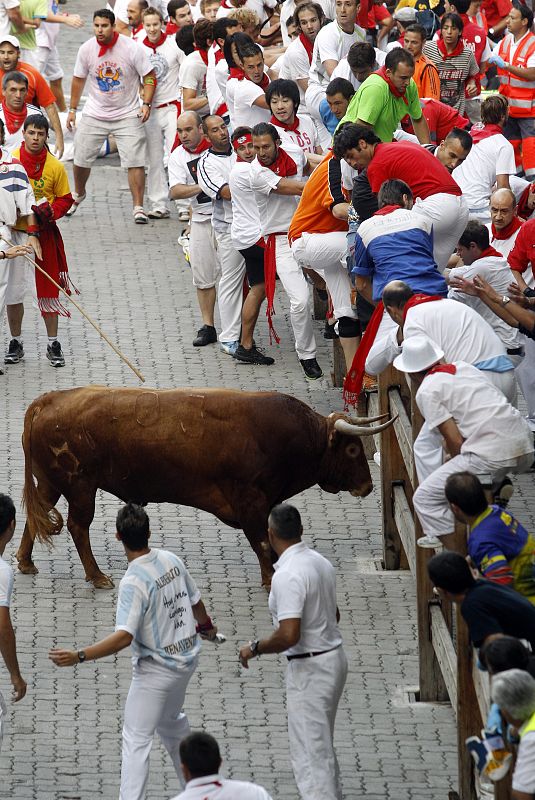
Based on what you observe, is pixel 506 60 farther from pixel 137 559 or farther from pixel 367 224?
pixel 137 559

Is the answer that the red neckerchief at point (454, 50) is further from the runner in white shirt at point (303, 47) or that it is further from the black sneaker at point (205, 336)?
the black sneaker at point (205, 336)

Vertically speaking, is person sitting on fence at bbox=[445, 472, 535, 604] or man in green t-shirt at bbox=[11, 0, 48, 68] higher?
person sitting on fence at bbox=[445, 472, 535, 604]

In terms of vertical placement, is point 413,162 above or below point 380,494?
above

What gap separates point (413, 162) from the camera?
1051 centimetres

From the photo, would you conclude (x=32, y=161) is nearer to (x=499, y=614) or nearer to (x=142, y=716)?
(x=142, y=716)

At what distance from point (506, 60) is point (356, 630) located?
9.04m

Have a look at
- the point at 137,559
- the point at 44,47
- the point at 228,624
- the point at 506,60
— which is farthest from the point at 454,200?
the point at 44,47

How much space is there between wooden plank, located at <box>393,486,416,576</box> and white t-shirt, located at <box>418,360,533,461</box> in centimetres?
109

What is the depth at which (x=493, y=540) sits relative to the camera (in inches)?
270

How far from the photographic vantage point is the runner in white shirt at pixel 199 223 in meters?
14.2

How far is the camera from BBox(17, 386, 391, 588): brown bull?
9820 mm

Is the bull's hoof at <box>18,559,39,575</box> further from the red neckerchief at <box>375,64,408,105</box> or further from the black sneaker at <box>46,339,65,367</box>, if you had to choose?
the red neckerchief at <box>375,64,408,105</box>

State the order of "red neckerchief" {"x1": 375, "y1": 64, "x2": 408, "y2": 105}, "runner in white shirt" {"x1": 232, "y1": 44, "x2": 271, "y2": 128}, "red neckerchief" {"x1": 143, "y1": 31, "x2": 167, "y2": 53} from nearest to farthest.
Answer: "red neckerchief" {"x1": 375, "y1": 64, "x2": 408, "y2": 105}
"runner in white shirt" {"x1": 232, "y1": 44, "x2": 271, "y2": 128}
"red neckerchief" {"x1": 143, "y1": 31, "x2": 167, "y2": 53}

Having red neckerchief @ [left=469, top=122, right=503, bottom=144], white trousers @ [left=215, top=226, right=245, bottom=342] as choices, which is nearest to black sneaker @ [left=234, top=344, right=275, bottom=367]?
white trousers @ [left=215, top=226, right=245, bottom=342]
